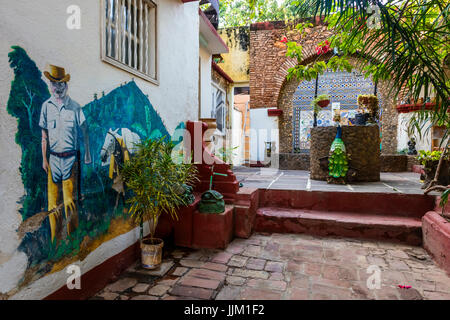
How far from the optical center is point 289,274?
2906 mm

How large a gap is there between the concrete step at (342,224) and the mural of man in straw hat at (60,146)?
2.86 meters

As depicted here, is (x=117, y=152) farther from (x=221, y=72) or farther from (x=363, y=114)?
(x=221, y=72)

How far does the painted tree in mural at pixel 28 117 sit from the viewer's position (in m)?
1.82

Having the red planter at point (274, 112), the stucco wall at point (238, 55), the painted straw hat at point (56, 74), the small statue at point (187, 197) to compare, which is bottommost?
the small statue at point (187, 197)

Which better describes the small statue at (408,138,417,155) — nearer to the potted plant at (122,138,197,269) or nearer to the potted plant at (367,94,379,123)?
the potted plant at (367,94,379,123)

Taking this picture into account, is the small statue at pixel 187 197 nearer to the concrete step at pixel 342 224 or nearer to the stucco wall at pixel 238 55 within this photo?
the concrete step at pixel 342 224

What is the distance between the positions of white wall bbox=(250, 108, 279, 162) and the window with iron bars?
7.20 meters

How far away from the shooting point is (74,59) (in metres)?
2.29

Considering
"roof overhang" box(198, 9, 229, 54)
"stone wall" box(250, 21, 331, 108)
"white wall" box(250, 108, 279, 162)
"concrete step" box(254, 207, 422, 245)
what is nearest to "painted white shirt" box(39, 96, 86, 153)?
"concrete step" box(254, 207, 422, 245)

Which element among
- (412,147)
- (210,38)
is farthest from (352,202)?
(412,147)

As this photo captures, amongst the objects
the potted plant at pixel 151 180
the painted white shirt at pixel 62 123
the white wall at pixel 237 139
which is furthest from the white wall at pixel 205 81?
the painted white shirt at pixel 62 123

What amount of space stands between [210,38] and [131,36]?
12.9 feet

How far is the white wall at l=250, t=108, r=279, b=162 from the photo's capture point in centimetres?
1041

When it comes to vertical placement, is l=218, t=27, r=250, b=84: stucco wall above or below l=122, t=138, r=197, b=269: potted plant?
above
